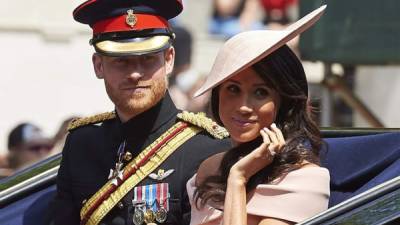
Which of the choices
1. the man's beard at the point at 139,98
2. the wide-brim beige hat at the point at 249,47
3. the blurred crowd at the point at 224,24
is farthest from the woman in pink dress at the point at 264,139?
the blurred crowd at the point at 224,24

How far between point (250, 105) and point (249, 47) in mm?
153

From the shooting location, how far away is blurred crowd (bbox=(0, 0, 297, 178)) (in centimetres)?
777

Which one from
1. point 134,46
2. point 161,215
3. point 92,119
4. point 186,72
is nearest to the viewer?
point 161,215

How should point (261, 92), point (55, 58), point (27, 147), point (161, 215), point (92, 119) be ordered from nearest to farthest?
point (261, 92), point (161, 215), point (92, 119), point (27, 147), point (55, 58)

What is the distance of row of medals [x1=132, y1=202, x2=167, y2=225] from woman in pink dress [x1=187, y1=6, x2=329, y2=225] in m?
0.37

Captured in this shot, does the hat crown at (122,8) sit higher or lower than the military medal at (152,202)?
higher

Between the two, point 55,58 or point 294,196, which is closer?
point 294,196

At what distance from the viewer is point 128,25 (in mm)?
4457

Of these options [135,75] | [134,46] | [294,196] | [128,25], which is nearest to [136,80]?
[135,75]

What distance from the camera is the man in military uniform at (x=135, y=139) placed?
4332 mm

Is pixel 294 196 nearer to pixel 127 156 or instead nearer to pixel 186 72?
pixel 127 156

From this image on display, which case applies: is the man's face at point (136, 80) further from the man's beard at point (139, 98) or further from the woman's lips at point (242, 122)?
the woman's lips at point (242, 122)

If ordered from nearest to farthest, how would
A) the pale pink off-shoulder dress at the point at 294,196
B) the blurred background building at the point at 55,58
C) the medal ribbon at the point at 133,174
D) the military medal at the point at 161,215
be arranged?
the pale pink off-shoulder dress at the point at 294,196 → the military medal at the point at 161,215 → the medal ribbon at the point at 133,174 → the blurred background building at the point at 55,58

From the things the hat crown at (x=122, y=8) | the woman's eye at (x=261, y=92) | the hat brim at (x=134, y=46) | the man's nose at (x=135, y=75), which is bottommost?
the man's nose at (x=135, y=75)
